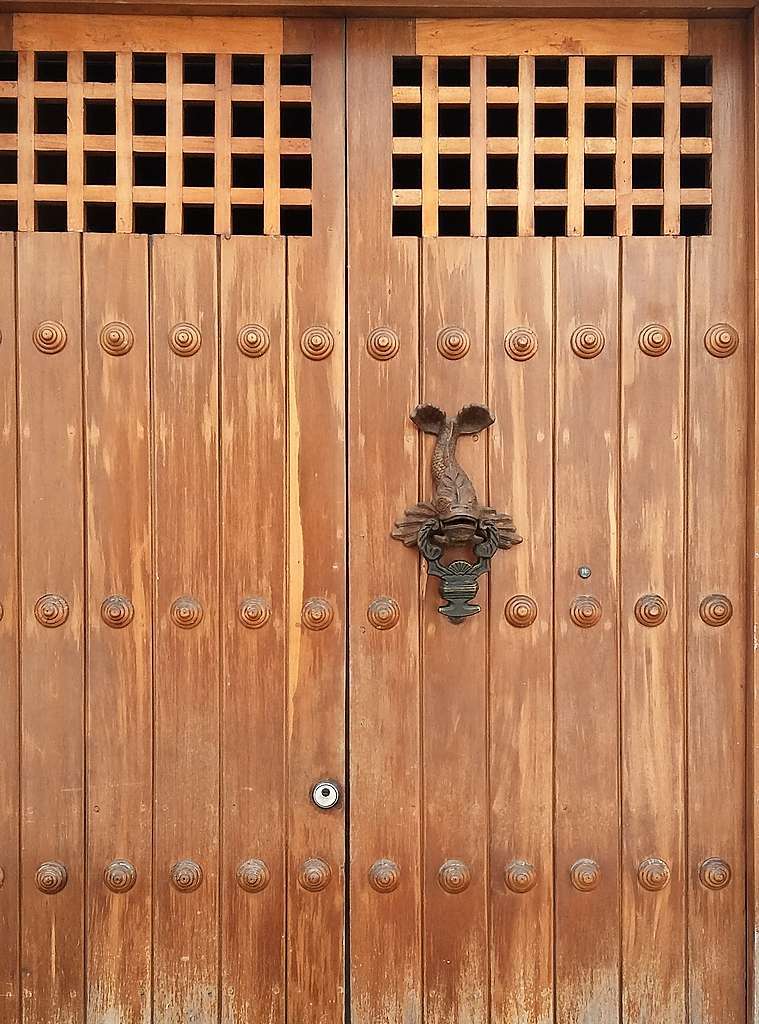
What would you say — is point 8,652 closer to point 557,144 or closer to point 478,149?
point 478,149

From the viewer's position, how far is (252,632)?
67.4 inches

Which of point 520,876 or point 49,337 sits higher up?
point 49,337

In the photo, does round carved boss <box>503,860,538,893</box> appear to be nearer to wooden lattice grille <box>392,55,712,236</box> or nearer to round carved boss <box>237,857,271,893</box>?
round carved boss <box>237,857,271,893</box>

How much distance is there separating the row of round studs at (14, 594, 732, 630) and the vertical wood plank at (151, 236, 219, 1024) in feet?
0.05

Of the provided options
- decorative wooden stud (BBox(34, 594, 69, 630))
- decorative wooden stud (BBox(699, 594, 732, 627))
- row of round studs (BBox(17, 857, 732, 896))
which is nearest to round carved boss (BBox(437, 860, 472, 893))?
row of round studs (BBox(17, 857, 732, 896))

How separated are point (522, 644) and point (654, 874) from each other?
52 cm

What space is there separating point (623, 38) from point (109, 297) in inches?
44.8

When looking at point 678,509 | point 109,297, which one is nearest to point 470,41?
point 109,297

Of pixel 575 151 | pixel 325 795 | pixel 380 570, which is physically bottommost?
pixel 325 795

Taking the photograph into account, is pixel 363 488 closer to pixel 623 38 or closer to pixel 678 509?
pixel 678 509

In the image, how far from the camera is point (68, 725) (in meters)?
1.70

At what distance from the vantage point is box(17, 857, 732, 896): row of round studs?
1.69 meters

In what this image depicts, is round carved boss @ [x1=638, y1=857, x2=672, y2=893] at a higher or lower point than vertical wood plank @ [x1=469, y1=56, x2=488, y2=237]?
lower

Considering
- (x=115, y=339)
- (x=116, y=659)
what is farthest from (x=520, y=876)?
(x=115, y=339)
